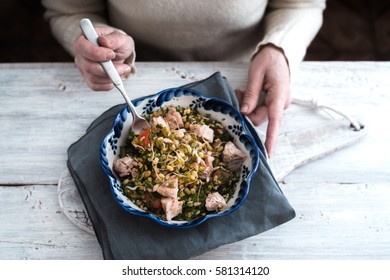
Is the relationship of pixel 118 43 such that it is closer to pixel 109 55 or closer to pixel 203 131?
pixel 109 55

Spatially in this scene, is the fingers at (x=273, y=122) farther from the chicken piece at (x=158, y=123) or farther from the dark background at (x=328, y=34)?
the dark background at (x=328, y=34)

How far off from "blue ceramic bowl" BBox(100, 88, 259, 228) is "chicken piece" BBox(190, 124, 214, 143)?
64 millimetres

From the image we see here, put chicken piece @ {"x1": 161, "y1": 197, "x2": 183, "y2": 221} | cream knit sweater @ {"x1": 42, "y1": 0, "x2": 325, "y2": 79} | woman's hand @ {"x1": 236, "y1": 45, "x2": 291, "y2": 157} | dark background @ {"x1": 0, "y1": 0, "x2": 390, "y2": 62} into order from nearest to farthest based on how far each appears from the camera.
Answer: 1. chicken piece @ {"x1": 161, "y1": 197, "x2": 183, "y2": 221}
2. woman's hand @ {"x1": 236, "y1": 45, "x2": 291, "y2": 157}
3. cream knit sweater @ {"x1": 42, "y1": 0, "x2": 325, "y2": 79}
4. dark background @ {"x1": 0, "y1": 0, "x2": 390, "y2": 62}

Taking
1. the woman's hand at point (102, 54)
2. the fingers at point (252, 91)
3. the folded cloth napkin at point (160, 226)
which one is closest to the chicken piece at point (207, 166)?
the folded cloth napkin at point (160, 226)

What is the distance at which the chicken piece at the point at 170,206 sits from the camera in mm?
987

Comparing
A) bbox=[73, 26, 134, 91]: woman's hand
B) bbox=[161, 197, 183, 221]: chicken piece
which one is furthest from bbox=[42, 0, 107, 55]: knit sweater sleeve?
bbox=[161, 197, 183, 221]: chicken piece

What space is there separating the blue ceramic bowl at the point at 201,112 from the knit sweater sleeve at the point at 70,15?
402 millimetres

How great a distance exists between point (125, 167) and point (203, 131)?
0.69 ft

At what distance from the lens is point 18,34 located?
2451 mm

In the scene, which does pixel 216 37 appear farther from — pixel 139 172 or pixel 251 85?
pixel 139 172

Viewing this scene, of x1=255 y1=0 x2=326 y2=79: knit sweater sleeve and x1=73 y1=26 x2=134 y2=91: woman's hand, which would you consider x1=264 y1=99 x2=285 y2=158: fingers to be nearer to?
x1=255 y1=0 x2=326 y2=79: knit sweater sleeve

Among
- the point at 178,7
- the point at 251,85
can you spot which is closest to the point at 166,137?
the point at 251,85

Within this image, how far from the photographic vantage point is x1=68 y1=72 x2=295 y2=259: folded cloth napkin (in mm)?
1020

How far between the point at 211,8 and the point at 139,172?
55 cm
